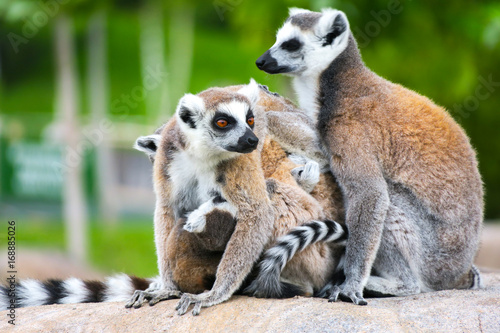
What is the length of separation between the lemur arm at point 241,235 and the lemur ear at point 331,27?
1.47 metres

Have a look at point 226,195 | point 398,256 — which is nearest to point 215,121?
point 226,195

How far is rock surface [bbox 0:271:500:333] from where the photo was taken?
3.56 meters

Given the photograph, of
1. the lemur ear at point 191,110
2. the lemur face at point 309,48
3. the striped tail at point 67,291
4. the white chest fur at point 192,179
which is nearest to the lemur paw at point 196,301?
the white chest fur at point 192,179

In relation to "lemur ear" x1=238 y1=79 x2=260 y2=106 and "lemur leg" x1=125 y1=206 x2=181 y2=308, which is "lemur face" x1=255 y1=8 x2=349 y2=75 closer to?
"lemur ear" x1=238 y1=79 x2=260 y2=106

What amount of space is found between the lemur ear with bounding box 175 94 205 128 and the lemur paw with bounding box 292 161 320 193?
81 cm

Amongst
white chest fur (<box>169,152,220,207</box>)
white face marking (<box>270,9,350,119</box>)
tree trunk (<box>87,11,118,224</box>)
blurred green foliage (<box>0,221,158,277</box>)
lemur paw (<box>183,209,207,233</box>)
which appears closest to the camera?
lemur paw (<box>183,209,207,233</box>)

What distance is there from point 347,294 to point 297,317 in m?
0.51

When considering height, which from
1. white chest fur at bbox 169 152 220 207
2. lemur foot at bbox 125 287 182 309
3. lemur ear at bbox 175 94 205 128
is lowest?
lemur foot at bbox 125 287 182 309

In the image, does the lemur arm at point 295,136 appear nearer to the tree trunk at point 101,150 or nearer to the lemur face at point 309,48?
the lemur face at point 309,48

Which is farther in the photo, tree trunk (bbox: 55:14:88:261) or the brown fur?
tree trunk (bbox: 55:14:88:261)

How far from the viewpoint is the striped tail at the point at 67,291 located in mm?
4648

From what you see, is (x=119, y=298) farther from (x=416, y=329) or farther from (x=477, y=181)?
(x=477, y=181)

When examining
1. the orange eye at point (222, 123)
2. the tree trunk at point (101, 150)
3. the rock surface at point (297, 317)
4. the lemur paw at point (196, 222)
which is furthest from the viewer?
the tree trunk at point (101, 150)

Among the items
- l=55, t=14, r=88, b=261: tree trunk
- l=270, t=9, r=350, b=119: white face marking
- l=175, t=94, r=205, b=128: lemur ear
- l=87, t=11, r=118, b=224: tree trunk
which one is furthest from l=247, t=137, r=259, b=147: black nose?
l=87, t=11, r=118, b=224: tree trunk
